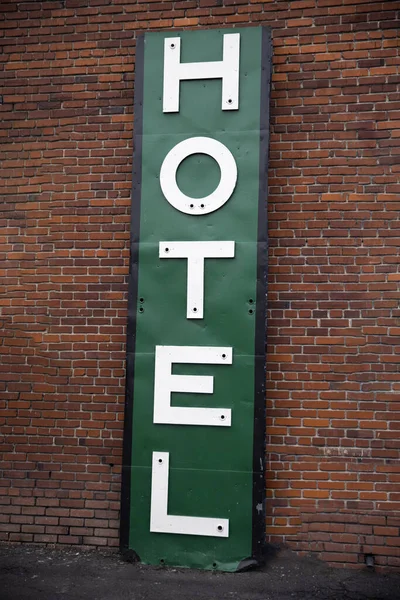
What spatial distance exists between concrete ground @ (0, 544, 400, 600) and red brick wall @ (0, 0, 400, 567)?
0.63 ft

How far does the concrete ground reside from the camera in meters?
4.02

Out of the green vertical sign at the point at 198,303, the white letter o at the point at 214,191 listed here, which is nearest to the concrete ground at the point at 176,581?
the green vertical sign at the point at 198,303

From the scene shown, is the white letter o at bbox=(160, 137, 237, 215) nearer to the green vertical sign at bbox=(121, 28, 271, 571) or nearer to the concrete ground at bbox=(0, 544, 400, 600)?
the green vertical sign at bbox=(121, 28, 271, 571)

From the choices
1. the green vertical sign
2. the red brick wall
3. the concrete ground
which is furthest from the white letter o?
the concrete ground

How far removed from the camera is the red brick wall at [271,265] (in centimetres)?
460

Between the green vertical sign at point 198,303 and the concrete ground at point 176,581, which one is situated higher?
the green vertical sign at point 198,303

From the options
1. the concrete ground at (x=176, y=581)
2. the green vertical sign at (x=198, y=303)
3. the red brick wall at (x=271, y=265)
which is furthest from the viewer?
the red brick wall at (x=271, y=265)

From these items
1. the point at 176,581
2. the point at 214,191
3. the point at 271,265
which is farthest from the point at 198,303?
the point at 176,581

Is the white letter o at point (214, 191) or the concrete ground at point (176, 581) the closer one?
the concrete ground at point (176, 581)

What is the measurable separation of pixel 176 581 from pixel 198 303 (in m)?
2.03

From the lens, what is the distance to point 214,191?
15.4 ft

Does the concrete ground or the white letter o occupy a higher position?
the white letter o

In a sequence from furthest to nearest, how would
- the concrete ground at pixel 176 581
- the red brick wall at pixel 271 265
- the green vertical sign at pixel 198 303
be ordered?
1. the red brick wall at pixel 271 265
2. the green vertical sign at pixel 198 303
3. the concrete ground at pixel 176 581

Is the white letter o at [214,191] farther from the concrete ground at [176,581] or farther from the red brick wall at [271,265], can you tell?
the concrete ground at [176,581]
